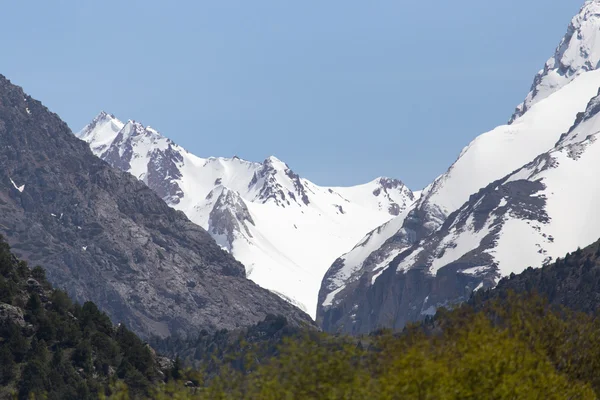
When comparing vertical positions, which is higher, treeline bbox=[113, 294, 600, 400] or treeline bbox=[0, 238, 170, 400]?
treeline bbox=[0, 238, 170, 400]

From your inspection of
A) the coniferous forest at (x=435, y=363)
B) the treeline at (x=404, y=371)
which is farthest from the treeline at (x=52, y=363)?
the treeline at (x=404, y=371)

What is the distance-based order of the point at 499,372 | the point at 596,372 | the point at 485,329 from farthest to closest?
the point at 596,372 < the point at 485,329 < the point at 499,372

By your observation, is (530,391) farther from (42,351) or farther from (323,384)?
(42,351)

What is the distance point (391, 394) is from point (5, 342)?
119 meters

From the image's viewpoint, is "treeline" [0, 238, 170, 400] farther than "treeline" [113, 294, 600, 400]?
Yes

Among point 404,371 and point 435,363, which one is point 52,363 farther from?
point 404,371

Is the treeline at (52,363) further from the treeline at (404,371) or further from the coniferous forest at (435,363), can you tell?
the treeline at (404,371)

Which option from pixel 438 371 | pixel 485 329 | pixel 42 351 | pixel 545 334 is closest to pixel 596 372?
pixel 545 334

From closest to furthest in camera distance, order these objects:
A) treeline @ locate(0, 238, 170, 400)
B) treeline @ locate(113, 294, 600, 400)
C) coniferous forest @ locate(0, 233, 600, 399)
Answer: treeline @ locate(113, 294, 600, 400), coniferous forest @ locate(0, 233, 600, 399), treeline @ locate(0, 238, 170, 400)

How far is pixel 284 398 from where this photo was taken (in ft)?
250

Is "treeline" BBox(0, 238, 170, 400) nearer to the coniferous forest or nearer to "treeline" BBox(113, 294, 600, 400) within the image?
the coniferous forest

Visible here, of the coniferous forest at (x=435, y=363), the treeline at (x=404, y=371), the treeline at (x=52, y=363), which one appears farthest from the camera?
the treeline at (x=52, y=363)

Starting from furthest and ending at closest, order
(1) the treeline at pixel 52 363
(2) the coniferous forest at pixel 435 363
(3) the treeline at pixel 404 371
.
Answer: (1) the treeline at pixel 52 363, (2) the coniferous forest at pixel 435 363, (3) the treeline at pixel 404 371

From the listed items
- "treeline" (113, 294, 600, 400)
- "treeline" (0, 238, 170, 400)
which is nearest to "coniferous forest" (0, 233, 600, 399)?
"treeline" (113, 294, 600, 400)
